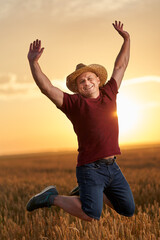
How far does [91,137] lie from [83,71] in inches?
33.5

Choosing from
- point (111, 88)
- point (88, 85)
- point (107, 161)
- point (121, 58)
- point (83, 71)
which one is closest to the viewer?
point (107, 161)

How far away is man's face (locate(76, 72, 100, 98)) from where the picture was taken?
410 centimetres

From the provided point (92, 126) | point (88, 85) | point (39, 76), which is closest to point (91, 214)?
point (92, 126)

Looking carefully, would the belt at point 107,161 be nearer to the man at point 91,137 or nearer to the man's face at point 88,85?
the man at point 91,137

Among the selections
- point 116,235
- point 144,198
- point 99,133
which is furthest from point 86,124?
point 144,198

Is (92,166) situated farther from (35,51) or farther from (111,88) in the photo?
(35,51)

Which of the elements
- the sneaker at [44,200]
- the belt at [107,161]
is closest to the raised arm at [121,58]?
the belt at [107,161]

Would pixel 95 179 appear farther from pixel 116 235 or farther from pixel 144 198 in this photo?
pixel 144 198

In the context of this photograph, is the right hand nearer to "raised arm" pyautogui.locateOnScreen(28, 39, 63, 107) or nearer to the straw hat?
"raised arm" pyautogui.locateOnScreen(28, 39, 63, 107)

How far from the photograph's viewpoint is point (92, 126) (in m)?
3.88

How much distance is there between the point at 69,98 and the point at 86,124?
1.15 ft

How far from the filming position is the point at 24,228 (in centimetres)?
429

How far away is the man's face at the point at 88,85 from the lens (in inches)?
161

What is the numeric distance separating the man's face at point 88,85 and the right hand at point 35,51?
65 cm
